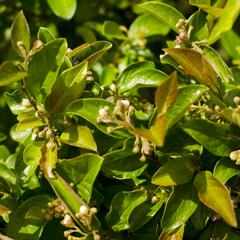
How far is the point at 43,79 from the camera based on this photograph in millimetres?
1538

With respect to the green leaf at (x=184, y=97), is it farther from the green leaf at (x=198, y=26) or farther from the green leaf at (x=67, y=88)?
the green leaf at (x=198, y=26)

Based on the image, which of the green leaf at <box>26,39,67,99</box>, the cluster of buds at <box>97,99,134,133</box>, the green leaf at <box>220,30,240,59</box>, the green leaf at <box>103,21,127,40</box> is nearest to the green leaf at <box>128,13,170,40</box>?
the green leaf at <box>103,21,127,40</box>

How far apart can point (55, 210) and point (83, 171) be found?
15 cm

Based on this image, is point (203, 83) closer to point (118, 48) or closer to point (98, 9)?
point (118, 48)

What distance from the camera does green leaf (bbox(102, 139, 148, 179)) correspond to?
145 centimetres

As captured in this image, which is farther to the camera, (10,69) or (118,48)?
(118,48)

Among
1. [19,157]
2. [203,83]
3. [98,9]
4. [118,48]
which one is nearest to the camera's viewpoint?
[203,83]

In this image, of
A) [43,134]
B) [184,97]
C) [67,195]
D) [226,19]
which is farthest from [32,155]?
[226,19]

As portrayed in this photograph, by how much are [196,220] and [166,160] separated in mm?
162

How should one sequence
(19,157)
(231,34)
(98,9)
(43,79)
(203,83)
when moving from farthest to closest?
(98,9) → (231,34) → (19,157) → (43,79) → (203,83)

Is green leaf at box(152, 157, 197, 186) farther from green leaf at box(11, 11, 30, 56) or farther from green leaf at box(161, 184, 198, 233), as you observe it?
green leaf at box(11, 11, 30, 56)

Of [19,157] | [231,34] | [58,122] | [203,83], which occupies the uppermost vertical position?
[203,83]

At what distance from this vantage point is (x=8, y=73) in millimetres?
1442

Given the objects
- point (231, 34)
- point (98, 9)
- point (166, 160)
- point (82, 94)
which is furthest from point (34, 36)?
point (166, 160)
